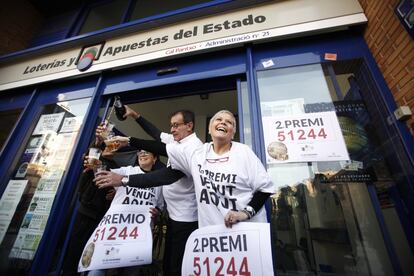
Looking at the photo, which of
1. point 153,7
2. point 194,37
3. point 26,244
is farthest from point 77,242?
point 153,7

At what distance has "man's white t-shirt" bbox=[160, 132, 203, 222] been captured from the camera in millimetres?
1501

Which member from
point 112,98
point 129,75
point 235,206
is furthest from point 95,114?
point 235,206

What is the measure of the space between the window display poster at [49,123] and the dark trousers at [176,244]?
7.33ft

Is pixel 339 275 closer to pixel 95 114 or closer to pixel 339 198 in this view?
pixel 339 198

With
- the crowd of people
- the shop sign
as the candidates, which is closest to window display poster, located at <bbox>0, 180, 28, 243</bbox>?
the crowd of people

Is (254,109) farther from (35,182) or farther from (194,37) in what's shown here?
(35,182)

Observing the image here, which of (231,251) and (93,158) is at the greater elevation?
(93,158)

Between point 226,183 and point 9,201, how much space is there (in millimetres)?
2788

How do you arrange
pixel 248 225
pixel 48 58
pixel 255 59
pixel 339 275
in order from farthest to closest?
pixel 48 58, pixel 255 59, pixel 339 275, pixel 248 225

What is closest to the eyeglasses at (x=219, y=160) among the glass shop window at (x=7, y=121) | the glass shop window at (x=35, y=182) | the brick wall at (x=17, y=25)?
the glass shop window at (x=35, y=182)

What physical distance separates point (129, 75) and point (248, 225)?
2.38m

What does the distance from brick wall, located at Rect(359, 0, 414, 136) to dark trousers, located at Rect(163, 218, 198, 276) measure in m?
1.79

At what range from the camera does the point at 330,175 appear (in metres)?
1.58

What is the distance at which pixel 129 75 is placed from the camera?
2.65 meters
